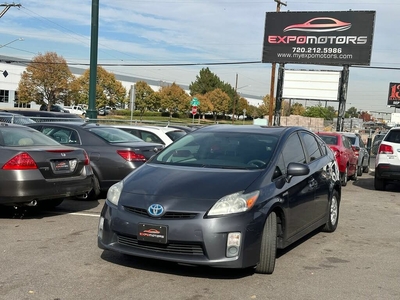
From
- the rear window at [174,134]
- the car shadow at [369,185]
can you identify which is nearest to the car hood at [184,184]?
the rear window at [174,134]

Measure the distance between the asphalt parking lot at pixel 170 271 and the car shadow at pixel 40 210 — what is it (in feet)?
1.04

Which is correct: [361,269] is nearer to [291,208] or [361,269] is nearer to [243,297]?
[291,208]

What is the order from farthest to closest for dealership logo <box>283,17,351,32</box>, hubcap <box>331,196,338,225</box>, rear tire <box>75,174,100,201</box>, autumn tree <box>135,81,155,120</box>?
autumn tree <box>135,81,155,120</box> → dealership logo <box>283,17,351,32</box> → rear tire <box>75,174,100,201</box> → hubcap <box>331,196,338,225</box>

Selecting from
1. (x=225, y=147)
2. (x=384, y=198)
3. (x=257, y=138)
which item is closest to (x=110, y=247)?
(x=225, y=147)

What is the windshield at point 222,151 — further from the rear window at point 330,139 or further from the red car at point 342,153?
the rear window at point 330,139

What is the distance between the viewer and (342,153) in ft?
43.7

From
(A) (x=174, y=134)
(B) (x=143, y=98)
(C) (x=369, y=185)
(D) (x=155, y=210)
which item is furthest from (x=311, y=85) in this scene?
(B) (x=143, y=98)

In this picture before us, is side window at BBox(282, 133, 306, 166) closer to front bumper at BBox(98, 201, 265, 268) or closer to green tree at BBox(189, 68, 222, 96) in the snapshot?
front bumper at BBox(98, 201, 265, 268)

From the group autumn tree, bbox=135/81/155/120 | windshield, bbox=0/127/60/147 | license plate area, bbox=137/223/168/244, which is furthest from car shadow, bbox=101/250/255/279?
autumn tree, bbox=135/81/155/120

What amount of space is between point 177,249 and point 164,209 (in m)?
0.39

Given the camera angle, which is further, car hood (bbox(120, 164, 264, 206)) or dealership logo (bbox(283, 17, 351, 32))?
dealership logo (bbox(283, 17, 351, 32))

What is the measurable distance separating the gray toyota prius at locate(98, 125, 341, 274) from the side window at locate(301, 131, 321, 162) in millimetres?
478

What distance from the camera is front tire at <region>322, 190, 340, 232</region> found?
294 inches

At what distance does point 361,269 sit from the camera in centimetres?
573
